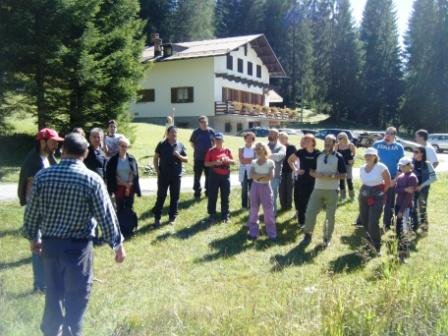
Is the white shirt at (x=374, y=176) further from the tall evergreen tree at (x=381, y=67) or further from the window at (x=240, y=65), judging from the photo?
the tall evergreen tree at (x=381, y=67)

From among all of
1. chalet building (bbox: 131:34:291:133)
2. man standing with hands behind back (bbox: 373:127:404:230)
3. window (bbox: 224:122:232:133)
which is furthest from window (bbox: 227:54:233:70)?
man standing with hands behind back (bbox: 373:127:404:230)

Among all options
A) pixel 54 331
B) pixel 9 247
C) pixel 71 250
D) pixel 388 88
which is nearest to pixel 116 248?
pixel 71 250

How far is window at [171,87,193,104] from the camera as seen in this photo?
40.2 meters

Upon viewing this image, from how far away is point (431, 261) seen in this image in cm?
760

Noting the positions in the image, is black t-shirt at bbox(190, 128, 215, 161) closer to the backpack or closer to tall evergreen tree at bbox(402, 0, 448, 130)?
the backpack

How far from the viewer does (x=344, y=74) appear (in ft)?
204

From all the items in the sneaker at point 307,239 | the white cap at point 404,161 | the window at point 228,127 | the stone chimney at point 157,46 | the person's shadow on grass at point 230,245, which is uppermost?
the stone chimney at point 157,46

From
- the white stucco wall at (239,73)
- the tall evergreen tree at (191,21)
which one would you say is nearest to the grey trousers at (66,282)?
the white stucco wall at (239,73)

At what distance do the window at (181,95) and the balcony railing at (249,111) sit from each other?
7.70ft

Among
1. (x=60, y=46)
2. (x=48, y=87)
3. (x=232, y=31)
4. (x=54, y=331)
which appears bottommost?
(x=54, y=331)

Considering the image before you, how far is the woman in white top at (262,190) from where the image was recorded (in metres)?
8.31

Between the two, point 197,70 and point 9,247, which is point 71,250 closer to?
point 9,247

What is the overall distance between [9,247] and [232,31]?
63531mm

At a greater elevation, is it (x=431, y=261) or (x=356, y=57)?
(x=356, y=57)
